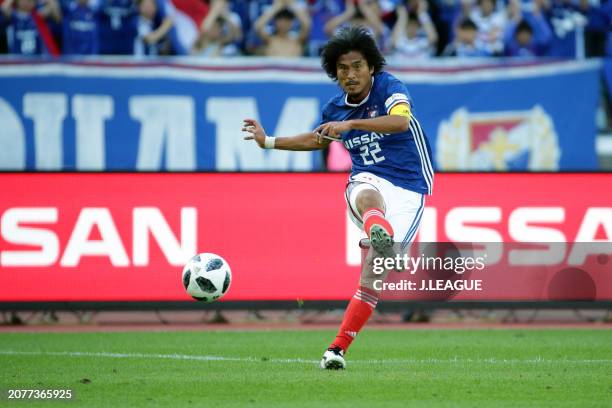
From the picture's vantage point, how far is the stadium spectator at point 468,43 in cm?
1825

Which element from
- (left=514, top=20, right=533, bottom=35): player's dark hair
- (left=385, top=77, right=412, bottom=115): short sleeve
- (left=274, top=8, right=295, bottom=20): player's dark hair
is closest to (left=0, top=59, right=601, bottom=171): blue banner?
(left=274, top=8, right=295, bottom=20): player's dark hair

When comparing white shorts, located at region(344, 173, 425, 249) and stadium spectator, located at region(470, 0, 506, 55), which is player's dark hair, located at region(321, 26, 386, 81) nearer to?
white shorts, located at region(344, 173, 425, 249)

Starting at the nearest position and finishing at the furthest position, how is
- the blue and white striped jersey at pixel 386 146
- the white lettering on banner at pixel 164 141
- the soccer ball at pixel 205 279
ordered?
the blue and white striped jersey at pixel 386 146, the soccer ball at pixel 205 279, the white lettering on banner at pixel 164 141

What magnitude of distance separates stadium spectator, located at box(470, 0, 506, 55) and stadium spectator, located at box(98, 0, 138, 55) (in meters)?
5.22

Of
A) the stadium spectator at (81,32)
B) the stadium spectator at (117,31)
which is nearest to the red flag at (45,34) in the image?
the stadium spectator at (81,32)

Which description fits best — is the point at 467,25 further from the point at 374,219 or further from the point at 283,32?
the point at 374,219

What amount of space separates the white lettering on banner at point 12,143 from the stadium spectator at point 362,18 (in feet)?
16.2

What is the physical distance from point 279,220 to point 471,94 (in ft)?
14.4

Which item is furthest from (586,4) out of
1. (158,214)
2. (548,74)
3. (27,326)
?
(27,326)

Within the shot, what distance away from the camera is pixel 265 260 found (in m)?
14.0

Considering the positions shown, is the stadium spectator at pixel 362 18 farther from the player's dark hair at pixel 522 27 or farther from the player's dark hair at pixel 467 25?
the player's dark hair at pixel 522 27

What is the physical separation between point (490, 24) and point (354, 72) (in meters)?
10.0

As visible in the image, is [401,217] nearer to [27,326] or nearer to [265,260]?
[265,260]

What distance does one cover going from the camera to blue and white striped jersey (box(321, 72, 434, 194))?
9211 mm
